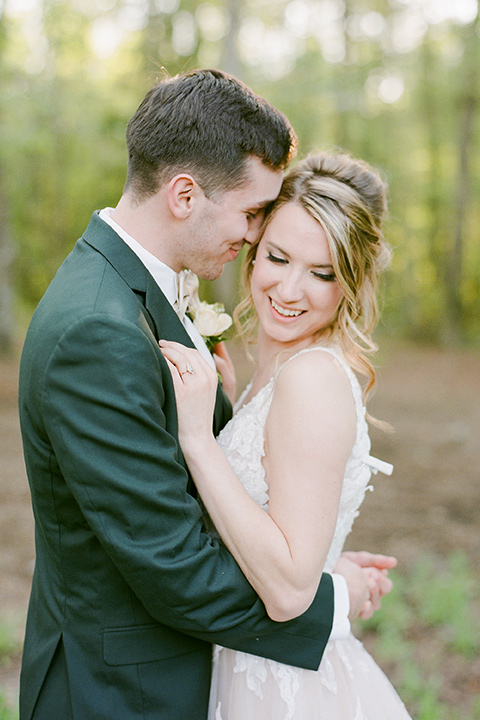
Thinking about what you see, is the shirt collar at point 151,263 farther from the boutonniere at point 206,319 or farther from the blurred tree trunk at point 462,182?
the blurred tree trunk at point 462,182

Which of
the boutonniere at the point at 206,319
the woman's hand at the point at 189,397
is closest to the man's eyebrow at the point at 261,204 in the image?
the boutonniere at the point at 206,319

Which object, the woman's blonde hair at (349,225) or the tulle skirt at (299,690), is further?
the woman's blonde hair at (349,225)

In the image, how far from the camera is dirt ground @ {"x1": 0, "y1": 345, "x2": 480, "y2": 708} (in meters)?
5.29

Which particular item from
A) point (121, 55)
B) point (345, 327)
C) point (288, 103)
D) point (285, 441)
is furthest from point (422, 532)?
point (121, 55)

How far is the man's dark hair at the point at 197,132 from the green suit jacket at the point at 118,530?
1.01 ft

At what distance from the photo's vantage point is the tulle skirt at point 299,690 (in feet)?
6.77

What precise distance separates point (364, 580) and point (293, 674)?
0.42m

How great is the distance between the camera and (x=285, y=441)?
1.97m

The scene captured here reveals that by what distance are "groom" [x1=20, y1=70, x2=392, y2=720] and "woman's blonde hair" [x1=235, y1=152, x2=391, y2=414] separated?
0.52 ft

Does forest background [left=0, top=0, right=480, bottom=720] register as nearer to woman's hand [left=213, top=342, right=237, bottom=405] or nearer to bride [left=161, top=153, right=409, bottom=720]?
bride [left=161, top=153, right=409, bottom=720]

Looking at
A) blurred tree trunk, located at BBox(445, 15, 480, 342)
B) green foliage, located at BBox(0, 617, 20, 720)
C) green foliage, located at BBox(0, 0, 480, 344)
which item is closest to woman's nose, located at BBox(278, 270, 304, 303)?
green foliage, located at BBox(0, 617, 20, 720)

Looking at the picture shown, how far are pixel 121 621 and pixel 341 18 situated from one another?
1707cm

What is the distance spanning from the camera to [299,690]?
2.06 meters

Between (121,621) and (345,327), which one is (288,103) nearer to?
(345,327)
